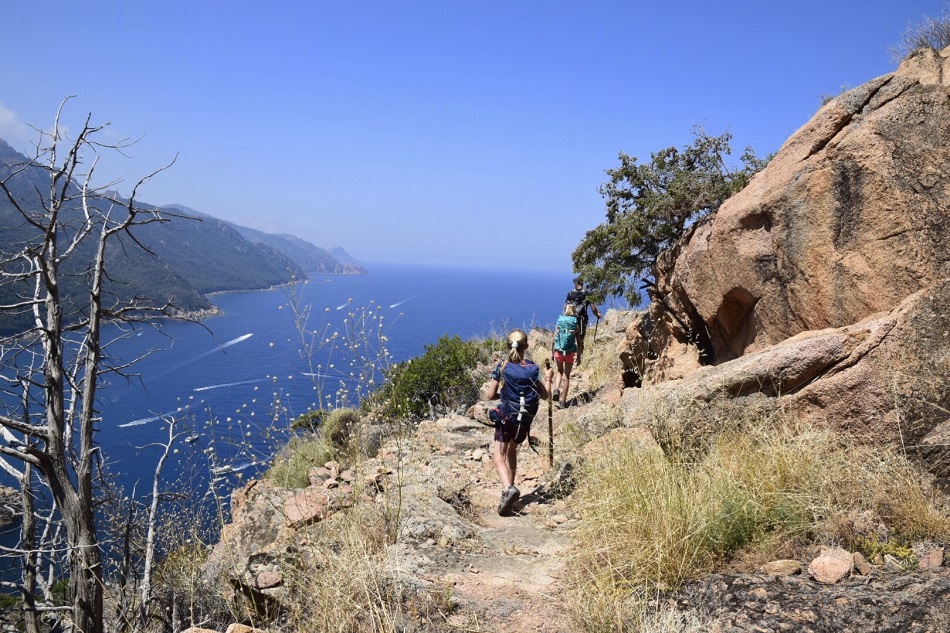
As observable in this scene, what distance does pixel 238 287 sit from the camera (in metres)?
109

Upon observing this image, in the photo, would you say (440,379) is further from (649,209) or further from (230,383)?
(230,383)

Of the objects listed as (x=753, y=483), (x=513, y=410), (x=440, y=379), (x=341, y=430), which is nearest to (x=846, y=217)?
(x=753, y=483)

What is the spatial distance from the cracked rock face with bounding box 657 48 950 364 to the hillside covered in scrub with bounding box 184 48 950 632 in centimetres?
2

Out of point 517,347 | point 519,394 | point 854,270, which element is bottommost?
point 519,394

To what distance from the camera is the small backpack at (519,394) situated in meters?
5.66

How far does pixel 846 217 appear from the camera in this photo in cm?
539

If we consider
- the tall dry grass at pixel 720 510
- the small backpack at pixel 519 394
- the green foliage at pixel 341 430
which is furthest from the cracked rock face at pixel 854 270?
the green foliage at pixel 341 430

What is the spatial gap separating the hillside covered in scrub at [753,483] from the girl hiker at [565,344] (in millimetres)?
2409

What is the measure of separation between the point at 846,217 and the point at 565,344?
4657 mm

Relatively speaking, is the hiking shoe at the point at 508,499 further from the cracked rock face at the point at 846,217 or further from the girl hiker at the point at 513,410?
the cracked rock face at the point at 846,217

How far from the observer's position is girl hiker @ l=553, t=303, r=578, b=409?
9.31 metres

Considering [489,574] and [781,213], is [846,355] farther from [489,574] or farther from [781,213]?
[489,574]

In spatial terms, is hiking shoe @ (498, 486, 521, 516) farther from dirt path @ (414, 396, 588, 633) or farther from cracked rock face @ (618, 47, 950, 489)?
cracked rock face @ (618, 47, 950, 489)

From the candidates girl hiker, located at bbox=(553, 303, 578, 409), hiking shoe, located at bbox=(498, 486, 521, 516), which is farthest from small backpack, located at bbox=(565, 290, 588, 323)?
hiking shoe, located at bbox=(498, 486, 521, 516)
